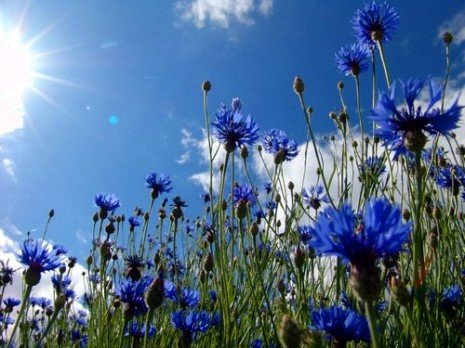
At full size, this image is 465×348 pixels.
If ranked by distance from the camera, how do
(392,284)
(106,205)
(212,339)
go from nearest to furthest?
(392,284) < (212,339) < (106,205)

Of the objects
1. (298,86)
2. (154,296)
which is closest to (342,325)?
(154,296)

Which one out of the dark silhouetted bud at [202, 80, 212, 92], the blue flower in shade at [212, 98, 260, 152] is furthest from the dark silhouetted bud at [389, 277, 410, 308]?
the dark silhouetted bud at [202, 80, 212, 92]

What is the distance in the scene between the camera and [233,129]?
241cm

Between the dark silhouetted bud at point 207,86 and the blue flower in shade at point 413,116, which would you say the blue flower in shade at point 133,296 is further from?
the blue flower in shade at point 413,116

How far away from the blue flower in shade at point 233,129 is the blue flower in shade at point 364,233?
55.3 inches

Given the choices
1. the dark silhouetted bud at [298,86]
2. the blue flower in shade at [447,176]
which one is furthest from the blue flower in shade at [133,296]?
the blue flower in shade at [447,176]

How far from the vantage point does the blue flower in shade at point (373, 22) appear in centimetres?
265

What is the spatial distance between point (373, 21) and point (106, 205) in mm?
2551

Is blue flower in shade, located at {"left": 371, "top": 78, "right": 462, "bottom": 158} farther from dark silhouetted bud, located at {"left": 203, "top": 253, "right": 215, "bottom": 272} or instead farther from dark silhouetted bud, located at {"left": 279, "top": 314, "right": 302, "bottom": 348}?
dark silhouetted bud, located at {"left": 203, "top": 253, "right": 215, "bottom": 272}

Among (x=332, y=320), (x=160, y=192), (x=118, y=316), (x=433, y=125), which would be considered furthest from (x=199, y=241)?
(x=433, y=125)

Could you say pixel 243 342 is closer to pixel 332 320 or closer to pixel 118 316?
pixel 332 320

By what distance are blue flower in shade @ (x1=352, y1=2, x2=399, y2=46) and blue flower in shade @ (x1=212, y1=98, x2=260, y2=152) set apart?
2.88 ft

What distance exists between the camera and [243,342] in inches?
86.3

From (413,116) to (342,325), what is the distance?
0.69 metres
